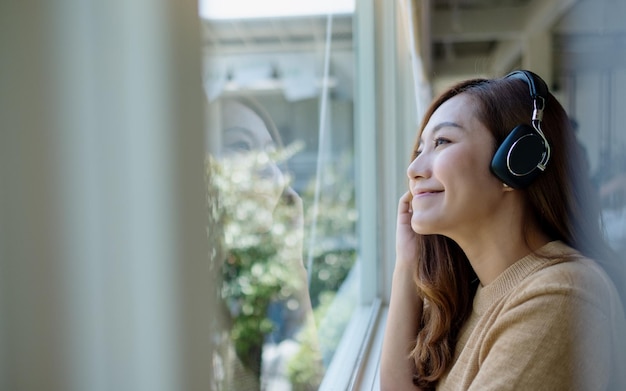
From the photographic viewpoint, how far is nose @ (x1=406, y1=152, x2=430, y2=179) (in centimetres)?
79

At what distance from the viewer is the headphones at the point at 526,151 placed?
70 cm

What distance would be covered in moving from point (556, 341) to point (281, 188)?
0.49 m

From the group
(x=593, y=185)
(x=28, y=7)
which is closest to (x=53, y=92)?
(x=28, y=7)

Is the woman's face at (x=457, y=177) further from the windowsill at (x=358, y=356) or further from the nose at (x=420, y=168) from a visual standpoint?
the windowsill at (x=358, y=356)

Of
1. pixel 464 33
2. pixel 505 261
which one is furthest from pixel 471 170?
pixel 464 33

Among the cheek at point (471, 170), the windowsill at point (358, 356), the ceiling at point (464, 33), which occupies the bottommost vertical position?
the windowsill at point (358, 356)

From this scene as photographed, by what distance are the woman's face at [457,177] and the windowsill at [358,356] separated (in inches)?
16.8

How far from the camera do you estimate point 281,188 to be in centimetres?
94

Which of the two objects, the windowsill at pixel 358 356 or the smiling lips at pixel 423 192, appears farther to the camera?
the windowsill at pixel 358 356

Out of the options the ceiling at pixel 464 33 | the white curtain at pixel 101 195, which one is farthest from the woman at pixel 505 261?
the white curtain at pixel 101 195

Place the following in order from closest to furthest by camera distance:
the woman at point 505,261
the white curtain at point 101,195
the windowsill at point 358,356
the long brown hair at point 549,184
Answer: the white curtain at point 101,195 → the woman at point 505,261 → the long brown hair at point 549,184 → the windowsill at point 358,356

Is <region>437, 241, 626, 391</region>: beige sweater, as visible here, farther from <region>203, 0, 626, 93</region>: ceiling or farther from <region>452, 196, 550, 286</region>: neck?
<region>203, 0, 626, 93</region>: ceiling

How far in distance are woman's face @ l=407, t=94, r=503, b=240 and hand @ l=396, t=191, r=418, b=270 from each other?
0.15m

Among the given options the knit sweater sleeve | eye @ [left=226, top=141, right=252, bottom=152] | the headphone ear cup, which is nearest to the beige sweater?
the knit sweater sleeve
